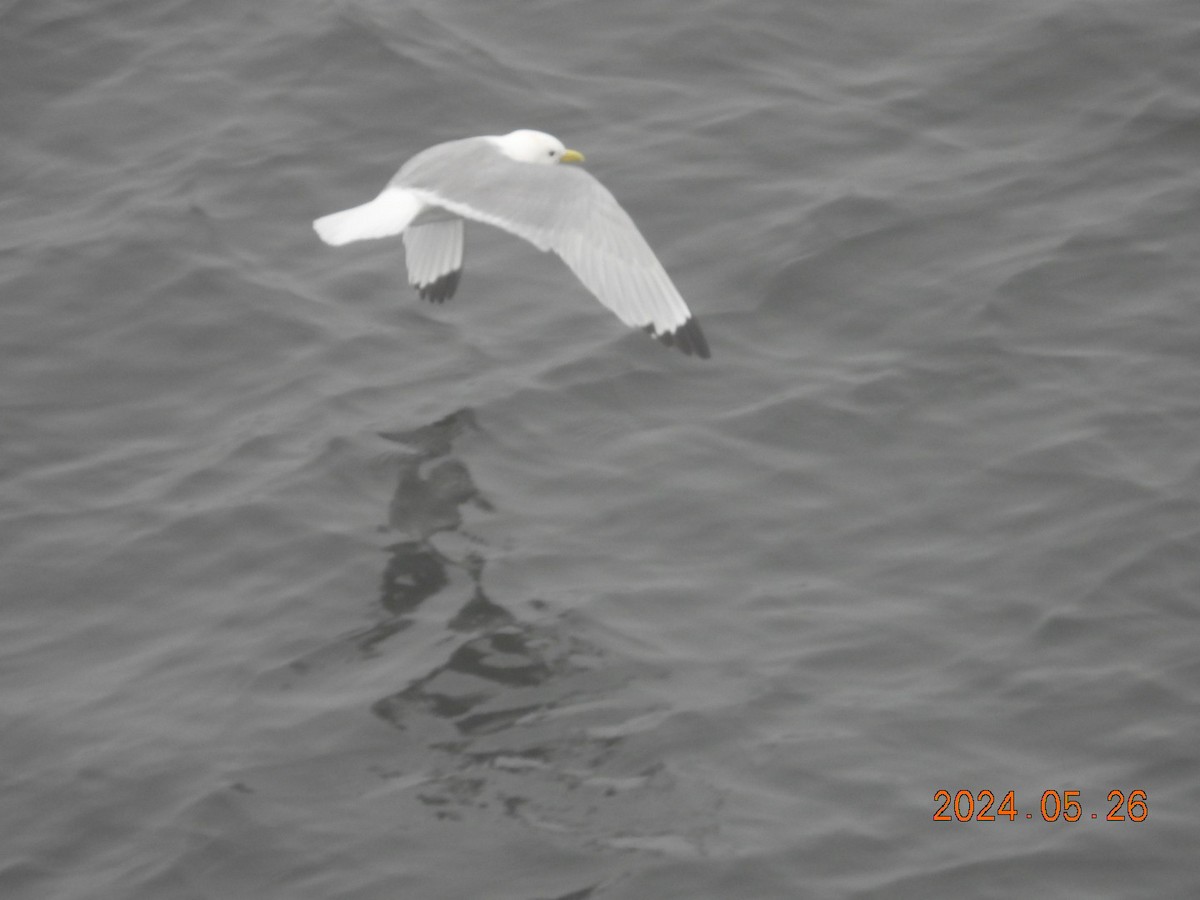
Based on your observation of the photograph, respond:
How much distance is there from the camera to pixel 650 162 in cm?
982

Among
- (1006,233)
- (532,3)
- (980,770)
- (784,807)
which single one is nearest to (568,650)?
(784,807)

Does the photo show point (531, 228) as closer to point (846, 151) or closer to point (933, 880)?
point (846, 151)

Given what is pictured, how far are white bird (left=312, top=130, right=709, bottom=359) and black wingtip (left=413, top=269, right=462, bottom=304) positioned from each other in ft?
0.96

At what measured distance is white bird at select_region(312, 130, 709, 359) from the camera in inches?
302

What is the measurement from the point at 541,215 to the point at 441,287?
1106mm

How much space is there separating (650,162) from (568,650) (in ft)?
12.3
